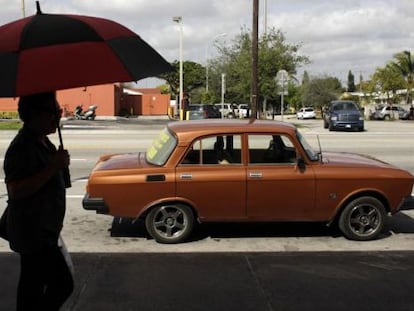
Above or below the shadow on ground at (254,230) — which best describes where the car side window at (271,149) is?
above

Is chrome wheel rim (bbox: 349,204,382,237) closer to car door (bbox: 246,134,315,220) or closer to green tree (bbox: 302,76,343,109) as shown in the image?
car door (bbox: 246,134,315,220)

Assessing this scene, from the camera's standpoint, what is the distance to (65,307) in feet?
14.6

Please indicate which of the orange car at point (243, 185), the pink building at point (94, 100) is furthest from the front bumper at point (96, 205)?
the pink building at point (94, 100)

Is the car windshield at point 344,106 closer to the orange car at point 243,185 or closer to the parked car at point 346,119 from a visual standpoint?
the parked car at point 346,119

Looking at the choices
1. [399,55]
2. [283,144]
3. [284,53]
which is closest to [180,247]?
[283,144]

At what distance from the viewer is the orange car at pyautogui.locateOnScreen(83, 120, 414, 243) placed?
6.52 metres

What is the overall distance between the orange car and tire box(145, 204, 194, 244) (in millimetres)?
11

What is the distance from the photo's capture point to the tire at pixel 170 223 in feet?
21.6

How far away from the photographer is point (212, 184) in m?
6.51

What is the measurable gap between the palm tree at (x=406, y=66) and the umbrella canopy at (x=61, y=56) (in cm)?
6321

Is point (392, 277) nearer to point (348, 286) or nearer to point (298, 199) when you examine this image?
point (348, 286)

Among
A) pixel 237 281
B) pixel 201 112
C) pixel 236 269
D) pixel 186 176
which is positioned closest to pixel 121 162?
pixel 186 176

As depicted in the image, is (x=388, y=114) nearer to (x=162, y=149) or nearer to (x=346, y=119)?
(x=346, y=119)

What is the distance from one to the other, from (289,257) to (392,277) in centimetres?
100
